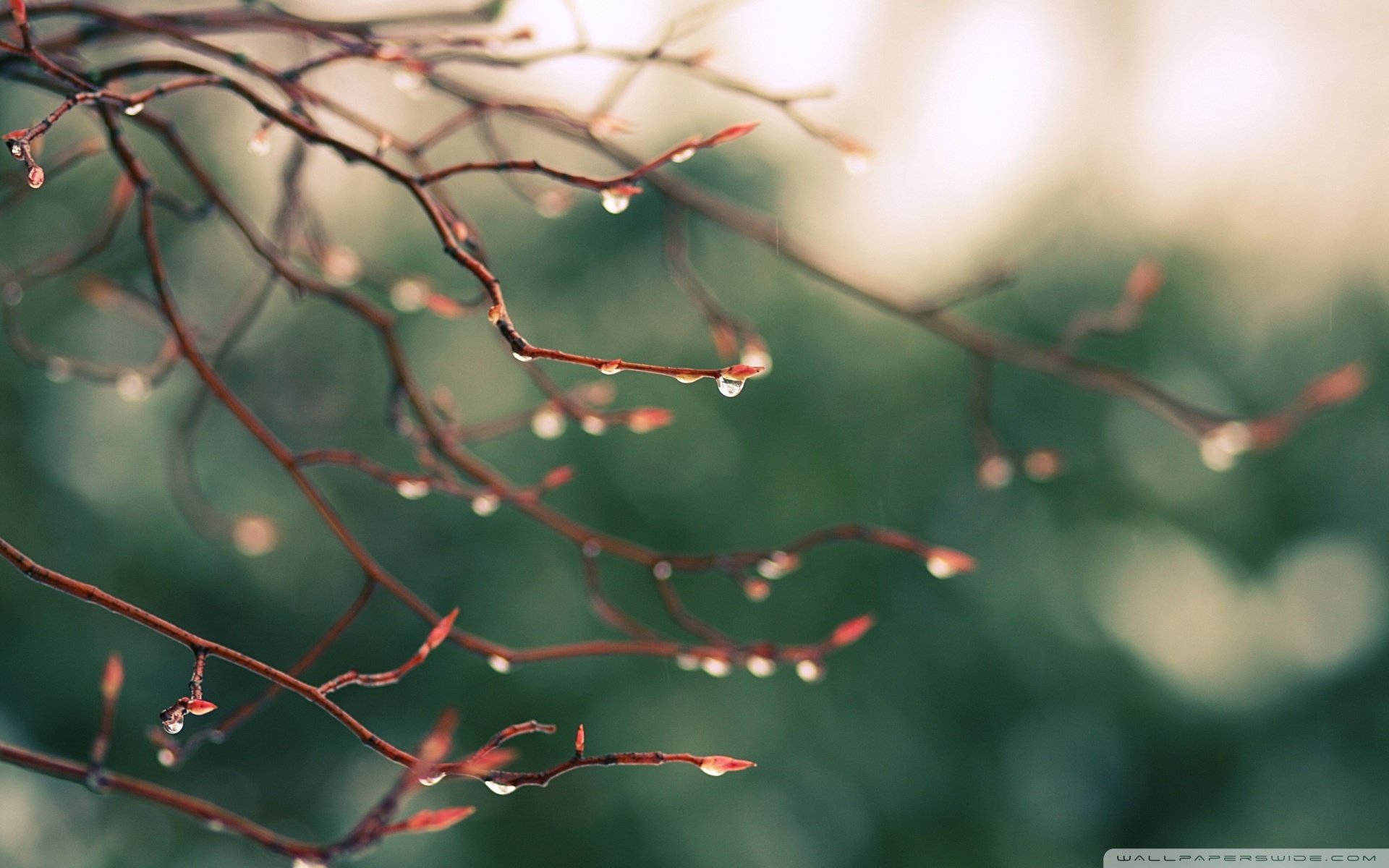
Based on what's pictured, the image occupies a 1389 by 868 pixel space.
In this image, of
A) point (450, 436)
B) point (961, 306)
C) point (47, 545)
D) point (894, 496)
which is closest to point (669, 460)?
point (894, 496)

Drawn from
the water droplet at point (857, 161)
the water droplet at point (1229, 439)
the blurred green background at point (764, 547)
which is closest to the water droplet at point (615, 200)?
the water droplet at point (857, 161)

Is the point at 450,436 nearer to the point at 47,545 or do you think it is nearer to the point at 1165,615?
the point at 47,545

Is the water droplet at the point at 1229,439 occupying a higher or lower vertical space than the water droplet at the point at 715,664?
higher

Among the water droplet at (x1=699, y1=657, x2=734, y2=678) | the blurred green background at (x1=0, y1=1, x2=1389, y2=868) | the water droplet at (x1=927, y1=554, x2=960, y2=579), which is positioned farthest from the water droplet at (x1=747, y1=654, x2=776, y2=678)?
the blurred green background at (x1=0, y1=1, x2=1389, y2=868)

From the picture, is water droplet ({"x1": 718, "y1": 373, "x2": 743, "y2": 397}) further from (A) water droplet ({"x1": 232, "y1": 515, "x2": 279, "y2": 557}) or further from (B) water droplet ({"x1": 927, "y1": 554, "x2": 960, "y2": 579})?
(A) water droplet ({"x1": 232, "y1": 515, "x2": 279, "y2": 557})

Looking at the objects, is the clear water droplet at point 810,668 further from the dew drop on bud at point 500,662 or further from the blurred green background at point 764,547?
the blurred green background at point 764,547
